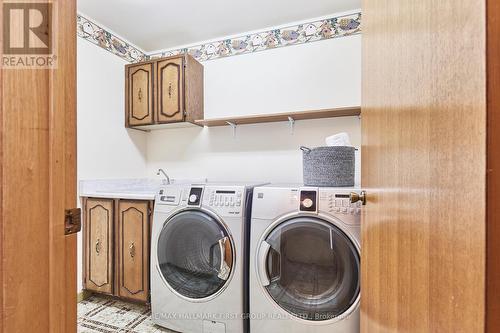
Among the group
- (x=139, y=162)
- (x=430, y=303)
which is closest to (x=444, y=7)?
(x=430, y=303)

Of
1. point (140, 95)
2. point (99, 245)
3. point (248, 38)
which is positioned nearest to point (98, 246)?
point (99, 245)

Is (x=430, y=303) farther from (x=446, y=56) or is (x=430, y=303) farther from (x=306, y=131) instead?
(x=306, y=131)

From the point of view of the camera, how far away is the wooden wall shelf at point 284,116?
1942 millimetres

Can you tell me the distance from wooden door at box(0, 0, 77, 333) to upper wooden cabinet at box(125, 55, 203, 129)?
1.78 metres

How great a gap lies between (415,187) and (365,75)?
1.86ft

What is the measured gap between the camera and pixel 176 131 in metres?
2.62

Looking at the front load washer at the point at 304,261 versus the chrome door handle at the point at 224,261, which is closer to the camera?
the front load washer at the point at 304,261

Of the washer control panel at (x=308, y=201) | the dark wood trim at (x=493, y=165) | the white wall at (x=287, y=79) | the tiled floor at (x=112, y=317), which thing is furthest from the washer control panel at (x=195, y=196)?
the dark wood trim at (x=493, y=165)

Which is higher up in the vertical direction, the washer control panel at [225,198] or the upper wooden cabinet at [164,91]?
the upper wooden cabinet at [164,91]

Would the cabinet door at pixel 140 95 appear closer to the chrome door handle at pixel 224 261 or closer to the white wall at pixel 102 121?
the white wall at pixel 102 121

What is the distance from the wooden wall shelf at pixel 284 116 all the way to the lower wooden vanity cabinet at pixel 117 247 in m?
0.96

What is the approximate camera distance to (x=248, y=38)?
237cm

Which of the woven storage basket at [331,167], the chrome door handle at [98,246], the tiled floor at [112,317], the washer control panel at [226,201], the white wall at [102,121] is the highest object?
the white wall at [102,121]

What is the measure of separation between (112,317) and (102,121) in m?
1.65
